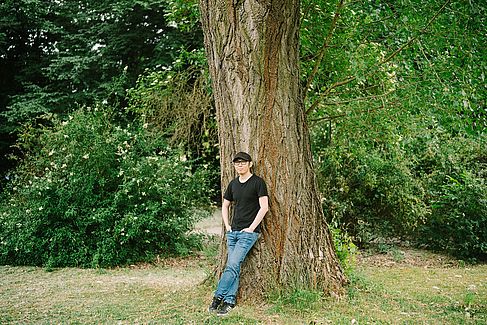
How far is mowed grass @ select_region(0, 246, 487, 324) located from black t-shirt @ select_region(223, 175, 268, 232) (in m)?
0.94

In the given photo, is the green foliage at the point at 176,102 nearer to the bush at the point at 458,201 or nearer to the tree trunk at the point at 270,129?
the bush at the point at 458,201

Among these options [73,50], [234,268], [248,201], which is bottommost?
[234,268]

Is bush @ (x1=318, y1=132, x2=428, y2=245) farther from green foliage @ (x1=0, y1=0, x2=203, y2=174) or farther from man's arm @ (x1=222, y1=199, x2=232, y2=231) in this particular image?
green foliage @ (x1=0, y1=0, x2=203, y2=174)

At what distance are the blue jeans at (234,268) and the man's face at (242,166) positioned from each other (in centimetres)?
72

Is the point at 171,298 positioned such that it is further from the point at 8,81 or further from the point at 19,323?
the point at 8,81

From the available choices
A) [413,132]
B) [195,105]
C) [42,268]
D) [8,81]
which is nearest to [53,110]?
[8,81]

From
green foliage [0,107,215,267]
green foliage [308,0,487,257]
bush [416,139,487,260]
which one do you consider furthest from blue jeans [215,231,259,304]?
bush [416,139,487,260]

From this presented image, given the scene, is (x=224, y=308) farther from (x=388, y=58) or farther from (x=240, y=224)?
(x=388, y=58)

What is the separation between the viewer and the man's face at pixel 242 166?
620cm

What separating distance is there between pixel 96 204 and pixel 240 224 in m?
5.48

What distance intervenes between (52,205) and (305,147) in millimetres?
6135

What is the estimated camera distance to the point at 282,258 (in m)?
6.34

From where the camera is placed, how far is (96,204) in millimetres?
10844

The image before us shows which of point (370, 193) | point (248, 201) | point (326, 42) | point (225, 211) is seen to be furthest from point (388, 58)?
point (370, 193)
